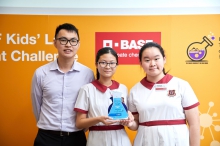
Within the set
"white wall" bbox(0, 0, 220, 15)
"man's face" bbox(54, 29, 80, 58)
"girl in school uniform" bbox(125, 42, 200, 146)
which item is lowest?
"girl in school uniform" bbox(125, 42, 200, 146)

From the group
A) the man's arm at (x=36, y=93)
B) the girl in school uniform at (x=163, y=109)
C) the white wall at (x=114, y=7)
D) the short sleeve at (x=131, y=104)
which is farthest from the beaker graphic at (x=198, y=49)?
the man's arm at (x=36, y=93)

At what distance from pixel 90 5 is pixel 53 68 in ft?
3.54

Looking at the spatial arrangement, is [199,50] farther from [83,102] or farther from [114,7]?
[83,102]

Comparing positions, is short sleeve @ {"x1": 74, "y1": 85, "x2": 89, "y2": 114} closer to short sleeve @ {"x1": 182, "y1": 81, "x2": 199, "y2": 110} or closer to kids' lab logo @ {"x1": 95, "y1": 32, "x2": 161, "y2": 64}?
short sleeve @ {"x1": 182, "y1": 81, "x2": 199, "y2": 110}

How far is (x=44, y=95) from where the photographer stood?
2.09m

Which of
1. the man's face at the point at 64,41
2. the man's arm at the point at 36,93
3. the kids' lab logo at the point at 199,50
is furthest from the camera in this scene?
the kids' lab logo at the point at 199,50

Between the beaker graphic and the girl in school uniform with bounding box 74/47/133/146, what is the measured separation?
1.24m

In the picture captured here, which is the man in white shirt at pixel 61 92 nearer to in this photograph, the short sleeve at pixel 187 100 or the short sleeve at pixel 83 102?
the short sleeve at pixel 83 102

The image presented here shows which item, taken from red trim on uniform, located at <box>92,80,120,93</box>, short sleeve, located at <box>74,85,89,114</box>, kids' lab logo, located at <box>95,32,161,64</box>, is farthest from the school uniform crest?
kids' lab logo, located at <box>95,32,161,64</box>

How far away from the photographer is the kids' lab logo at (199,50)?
2764 mm

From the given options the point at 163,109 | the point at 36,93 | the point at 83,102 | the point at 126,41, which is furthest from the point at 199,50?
the point at 36,93

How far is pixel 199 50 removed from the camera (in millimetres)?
2775

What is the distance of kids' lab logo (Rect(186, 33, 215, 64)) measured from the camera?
109 inches

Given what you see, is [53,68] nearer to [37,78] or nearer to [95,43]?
[37,78]
